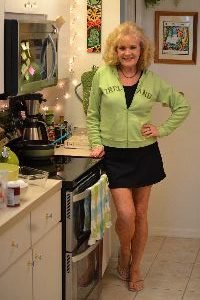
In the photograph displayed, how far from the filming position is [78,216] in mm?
3025

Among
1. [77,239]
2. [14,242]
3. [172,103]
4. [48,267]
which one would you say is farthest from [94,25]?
[14,242]

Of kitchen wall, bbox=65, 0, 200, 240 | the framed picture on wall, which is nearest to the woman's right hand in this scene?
kitchen wall, bbox=65, 0, 200, 240

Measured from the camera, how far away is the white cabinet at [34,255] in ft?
7.65

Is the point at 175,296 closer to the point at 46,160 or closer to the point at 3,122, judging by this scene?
the point at 46,160

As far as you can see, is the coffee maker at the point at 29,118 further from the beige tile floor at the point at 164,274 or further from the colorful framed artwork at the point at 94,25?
the beige tile floor at the point at 164,274

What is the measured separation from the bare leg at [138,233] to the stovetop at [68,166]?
1.13ft

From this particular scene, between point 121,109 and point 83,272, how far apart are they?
36.4 inches

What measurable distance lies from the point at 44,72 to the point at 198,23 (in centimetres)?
155

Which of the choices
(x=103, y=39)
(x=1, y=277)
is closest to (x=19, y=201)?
(x=1, y=277)

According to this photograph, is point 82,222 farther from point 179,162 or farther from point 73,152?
point 179,162

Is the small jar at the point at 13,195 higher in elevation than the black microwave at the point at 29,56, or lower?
lower

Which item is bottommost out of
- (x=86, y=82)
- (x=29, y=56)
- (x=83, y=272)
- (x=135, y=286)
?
(x=135, y=286)

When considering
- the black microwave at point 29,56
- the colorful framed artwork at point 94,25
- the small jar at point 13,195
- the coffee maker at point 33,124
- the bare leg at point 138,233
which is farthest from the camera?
the colorful framed artwork at point 94,25

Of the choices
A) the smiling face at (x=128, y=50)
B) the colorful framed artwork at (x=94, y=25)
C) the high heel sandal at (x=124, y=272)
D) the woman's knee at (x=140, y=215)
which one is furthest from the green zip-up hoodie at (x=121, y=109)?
the high heel sandal at (x=124, y=272)
